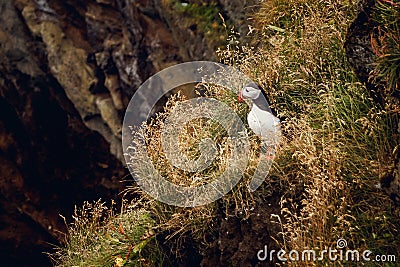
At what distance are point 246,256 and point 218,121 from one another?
4.66 feet

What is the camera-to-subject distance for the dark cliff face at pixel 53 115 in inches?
392

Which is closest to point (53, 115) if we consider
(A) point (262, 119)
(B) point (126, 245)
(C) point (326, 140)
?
(B) point (126, 245)

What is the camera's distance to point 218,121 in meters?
5.38

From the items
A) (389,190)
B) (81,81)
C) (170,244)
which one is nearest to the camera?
(389,190)

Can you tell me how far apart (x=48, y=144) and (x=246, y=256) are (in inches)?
268

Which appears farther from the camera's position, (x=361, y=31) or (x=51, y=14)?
(x=51, y=14)

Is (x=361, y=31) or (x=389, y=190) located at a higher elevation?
(x=361, y=31)

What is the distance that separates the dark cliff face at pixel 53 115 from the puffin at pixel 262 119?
4.76 meters

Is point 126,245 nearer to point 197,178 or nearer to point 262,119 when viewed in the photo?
point 197,178

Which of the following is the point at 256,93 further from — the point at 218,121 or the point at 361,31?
the point at 361,31

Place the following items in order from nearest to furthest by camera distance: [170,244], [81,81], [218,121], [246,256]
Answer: [246,256]
[170,244]
[218,121]
[81,81]

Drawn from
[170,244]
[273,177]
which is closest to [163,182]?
[170,244]

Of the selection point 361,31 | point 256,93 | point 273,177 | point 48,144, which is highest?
point 361,31

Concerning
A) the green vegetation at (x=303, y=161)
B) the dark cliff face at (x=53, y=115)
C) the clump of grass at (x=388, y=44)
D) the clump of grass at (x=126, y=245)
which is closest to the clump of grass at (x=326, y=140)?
the green vegetation at (x=303, y=161)
